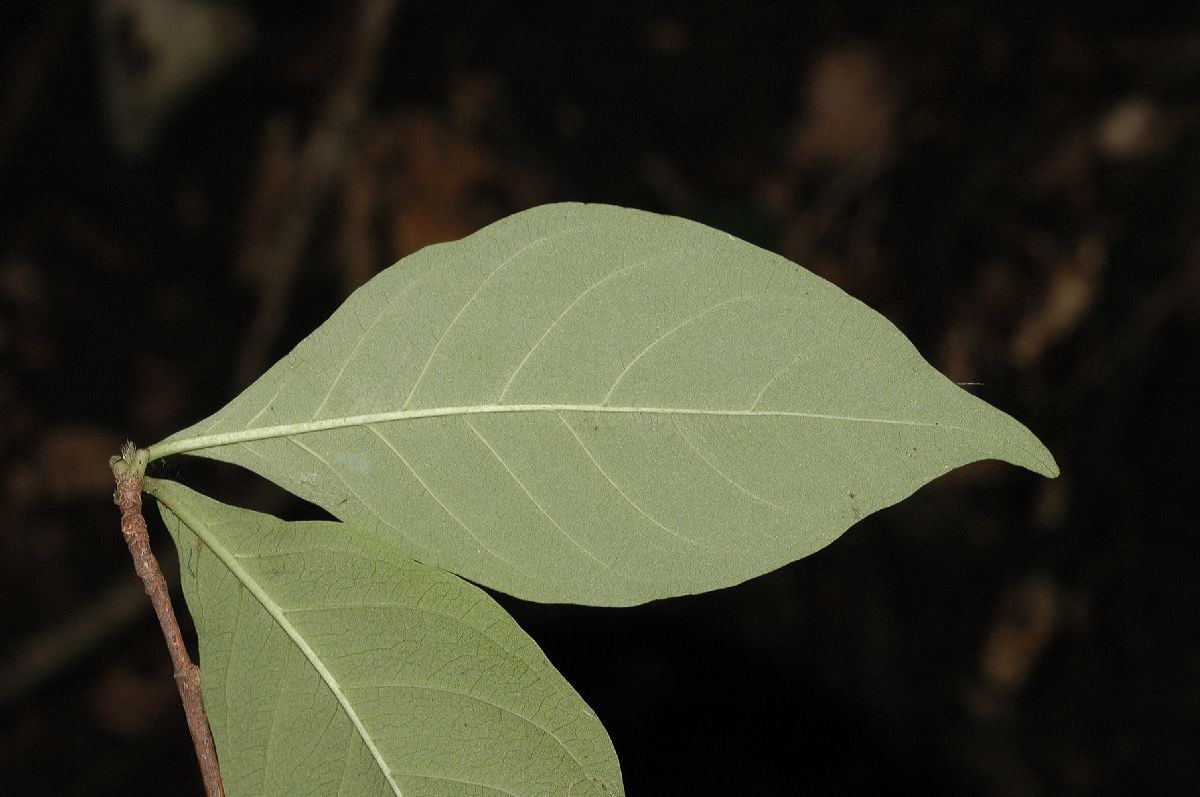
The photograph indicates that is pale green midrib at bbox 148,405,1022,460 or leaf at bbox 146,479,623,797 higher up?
pale green midrib at bbox 148,405,1022,460

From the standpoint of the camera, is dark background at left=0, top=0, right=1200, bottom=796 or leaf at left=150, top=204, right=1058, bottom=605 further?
dark background at left=0, top=0, right=1200, bottom=796

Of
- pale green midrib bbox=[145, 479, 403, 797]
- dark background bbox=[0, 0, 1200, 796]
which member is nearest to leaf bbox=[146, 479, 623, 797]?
pale green midrib bbox=[145, 479, 403, 797]

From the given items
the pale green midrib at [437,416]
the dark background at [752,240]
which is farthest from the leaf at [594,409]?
the dark background at [752,240]

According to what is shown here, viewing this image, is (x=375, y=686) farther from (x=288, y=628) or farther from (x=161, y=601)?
(x=161, y=601)

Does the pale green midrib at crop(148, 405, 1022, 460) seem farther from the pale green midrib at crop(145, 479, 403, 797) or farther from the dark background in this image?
the dark background

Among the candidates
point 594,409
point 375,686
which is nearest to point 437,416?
point 594,409

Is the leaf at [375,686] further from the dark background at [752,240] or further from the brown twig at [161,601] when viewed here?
the dark background at [752,240]

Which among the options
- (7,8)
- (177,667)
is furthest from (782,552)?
(7,8)
